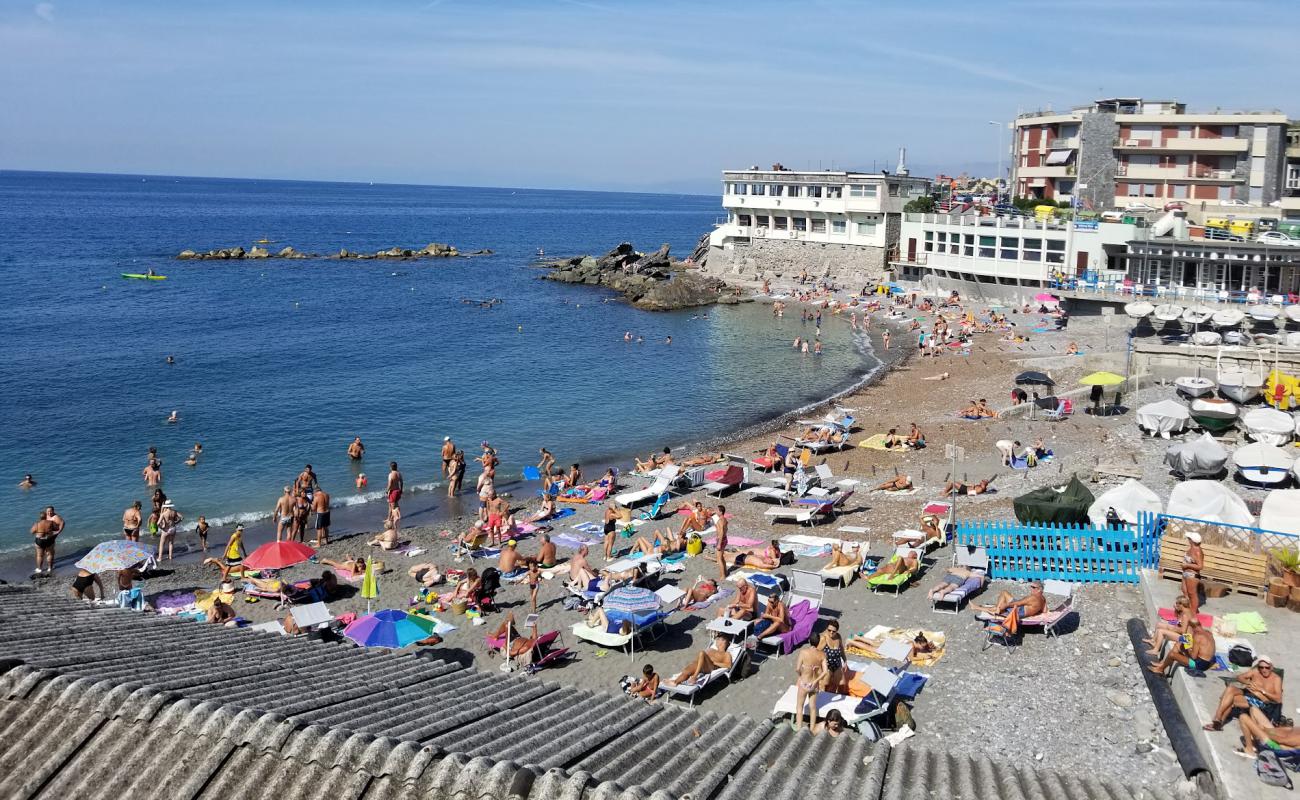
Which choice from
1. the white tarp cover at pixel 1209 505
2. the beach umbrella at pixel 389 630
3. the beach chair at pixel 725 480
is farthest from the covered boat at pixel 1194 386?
the beach umbrella at pixel 389 630

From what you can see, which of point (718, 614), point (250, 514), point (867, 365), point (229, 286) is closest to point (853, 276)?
point (867, 365)

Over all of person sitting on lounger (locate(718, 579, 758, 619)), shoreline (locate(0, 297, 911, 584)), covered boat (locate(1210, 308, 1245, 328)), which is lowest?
shoreline (locate(0, 297, 911, 584))

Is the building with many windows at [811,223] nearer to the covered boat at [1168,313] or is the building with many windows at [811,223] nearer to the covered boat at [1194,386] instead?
the covered boat at [1168,313]

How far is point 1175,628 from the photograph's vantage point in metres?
12.4

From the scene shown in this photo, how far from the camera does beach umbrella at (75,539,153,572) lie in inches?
691

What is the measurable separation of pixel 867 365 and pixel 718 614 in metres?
31.3

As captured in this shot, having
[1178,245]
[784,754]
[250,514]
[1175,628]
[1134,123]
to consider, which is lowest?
[250,514]

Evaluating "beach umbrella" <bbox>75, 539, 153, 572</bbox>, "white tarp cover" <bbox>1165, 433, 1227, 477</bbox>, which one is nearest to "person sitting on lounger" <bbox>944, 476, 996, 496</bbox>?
"white tarp cover" <bbox>1165, 433, 1227, 477</bbox>

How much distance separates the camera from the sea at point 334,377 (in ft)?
94.0

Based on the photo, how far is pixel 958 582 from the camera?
15977mm

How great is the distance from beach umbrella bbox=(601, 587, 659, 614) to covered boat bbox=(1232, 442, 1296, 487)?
12.7m

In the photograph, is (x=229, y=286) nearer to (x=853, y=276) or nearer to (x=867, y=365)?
(x=853, y=276)

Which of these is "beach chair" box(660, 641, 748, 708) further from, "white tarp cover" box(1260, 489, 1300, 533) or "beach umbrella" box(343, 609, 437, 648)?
"white tarp cover" box(1260, 489, 1300, 533)

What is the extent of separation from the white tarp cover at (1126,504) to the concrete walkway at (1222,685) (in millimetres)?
1964
